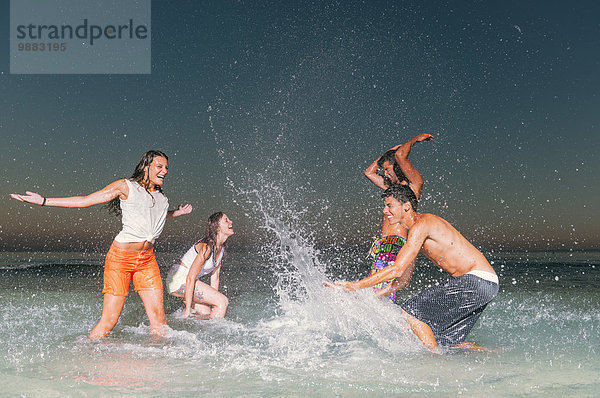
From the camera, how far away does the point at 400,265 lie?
16.2 ft

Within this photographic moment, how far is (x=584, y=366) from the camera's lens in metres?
4.68

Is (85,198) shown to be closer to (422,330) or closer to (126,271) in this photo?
(126,271)

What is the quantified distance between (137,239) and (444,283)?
3.34 meters

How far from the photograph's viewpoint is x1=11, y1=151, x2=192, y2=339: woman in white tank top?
5.17 meters

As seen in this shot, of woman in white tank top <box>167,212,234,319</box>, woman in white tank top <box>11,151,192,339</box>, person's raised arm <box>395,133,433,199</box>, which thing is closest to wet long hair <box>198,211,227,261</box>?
woman in white tank top <box>167,212,234,319</box>

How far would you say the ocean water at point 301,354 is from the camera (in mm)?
3953

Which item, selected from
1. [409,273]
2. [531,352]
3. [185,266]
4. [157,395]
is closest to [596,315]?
[531,352]

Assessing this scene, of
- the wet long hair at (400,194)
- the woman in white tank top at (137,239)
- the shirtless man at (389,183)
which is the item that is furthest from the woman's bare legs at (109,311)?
the wet long hair at (400,194)

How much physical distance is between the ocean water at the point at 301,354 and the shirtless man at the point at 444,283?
0.20 metres

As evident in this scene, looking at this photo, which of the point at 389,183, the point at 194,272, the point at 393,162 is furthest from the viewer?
the point at 194,272

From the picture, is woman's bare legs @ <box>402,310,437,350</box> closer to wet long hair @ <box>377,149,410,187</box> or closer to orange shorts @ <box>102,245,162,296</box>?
wet long hair @ <box>377,149,410,187</box>

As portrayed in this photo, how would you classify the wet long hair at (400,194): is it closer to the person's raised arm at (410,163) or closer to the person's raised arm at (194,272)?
the person's raised arm at (410,163)

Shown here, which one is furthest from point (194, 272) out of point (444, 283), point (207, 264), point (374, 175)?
point (444, 283)

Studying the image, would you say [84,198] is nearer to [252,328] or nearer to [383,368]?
[252,328]
